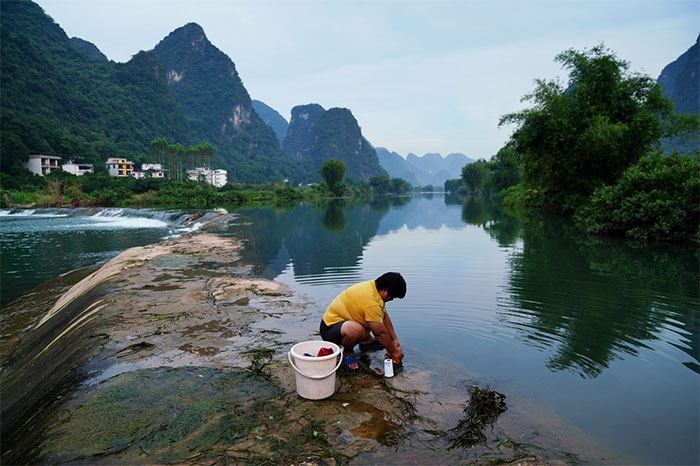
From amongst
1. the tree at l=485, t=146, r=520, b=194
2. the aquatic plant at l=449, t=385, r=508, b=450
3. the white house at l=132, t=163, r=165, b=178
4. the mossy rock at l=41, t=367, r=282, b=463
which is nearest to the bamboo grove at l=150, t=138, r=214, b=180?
the white house at l=132, t=163, r=165, b=178

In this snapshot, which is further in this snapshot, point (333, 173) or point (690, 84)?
point (690, 84)

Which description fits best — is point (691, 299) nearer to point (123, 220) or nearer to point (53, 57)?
point (123, 220)

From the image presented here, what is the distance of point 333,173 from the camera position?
8831 cm

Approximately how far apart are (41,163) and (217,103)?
124 meters

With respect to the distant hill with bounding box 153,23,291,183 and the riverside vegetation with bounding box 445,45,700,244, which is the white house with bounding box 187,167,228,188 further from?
the riverside vegetation with bounding box 445,45,700,244

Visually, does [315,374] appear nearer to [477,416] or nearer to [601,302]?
[477,416]

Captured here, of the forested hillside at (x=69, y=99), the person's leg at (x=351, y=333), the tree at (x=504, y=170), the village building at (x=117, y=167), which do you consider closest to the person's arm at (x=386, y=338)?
the person's leg at (x=351, y=333)

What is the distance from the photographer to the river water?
12.9 ft

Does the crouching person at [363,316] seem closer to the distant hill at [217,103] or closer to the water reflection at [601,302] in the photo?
the water reflection at [601,302]

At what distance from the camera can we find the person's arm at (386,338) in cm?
429

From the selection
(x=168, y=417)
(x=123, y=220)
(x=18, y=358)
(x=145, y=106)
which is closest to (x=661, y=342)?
(x=168, y=417)

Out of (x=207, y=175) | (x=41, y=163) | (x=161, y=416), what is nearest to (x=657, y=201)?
(x=161, y=416)

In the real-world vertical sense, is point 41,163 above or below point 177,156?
below

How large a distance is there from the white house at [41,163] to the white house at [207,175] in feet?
82.9
